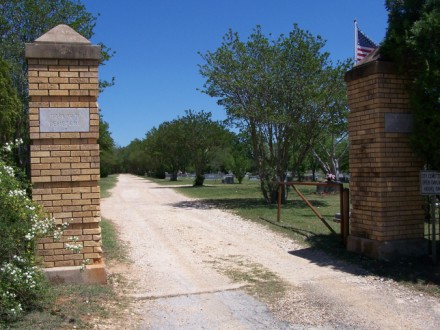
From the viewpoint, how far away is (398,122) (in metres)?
7.57

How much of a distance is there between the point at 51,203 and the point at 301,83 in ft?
43.9

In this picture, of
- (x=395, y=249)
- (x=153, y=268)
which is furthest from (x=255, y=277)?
(x=395, y=249)

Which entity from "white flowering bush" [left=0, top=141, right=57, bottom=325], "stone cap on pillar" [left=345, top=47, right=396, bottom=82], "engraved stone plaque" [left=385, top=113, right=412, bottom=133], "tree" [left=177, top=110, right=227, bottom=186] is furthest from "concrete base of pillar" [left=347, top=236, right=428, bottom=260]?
"tree" [left=177, top=110, right=227, bottom=186]

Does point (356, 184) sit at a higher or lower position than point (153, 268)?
higher

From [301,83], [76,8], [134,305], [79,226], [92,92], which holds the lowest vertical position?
[134,305]

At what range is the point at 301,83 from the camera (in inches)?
707

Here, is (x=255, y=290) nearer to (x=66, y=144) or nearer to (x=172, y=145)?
(x=66, y=144)

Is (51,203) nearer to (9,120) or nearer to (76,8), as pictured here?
(9,120)

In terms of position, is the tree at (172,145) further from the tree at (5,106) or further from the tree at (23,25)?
the tree at (5,106)

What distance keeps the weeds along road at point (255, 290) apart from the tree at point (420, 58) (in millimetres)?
2148

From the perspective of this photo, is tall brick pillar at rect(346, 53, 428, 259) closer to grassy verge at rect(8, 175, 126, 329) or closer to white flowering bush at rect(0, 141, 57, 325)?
grassy verge at rect(8, 175, 126, 329)

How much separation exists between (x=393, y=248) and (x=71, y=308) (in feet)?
16.0

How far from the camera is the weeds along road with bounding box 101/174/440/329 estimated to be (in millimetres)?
5184

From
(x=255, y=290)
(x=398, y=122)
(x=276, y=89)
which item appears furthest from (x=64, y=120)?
(x=276, y=89)
